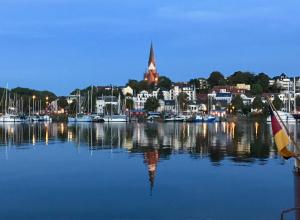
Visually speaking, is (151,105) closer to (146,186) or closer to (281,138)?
(146,186)

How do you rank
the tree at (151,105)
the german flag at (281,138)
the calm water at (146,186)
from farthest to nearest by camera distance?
1. the tree at (151,105)
2. the calm water at (146,186)
3. the german flag at (281,138)

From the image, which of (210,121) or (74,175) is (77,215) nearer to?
(74,175)

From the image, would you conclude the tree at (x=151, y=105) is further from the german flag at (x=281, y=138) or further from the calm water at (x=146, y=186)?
the german flag at (x=281, y=138)

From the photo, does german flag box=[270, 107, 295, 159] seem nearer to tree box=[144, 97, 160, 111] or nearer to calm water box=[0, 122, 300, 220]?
calm water box=[0, 122, 300, 220]

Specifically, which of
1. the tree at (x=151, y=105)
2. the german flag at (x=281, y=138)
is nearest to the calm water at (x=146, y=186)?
the german flag at (x=281, y=138)

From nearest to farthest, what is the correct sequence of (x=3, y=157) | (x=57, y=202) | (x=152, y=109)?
(x=57, y=202)
(x=3, y=157)
(x=152, y=109)

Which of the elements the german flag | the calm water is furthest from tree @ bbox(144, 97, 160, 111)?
the german flag

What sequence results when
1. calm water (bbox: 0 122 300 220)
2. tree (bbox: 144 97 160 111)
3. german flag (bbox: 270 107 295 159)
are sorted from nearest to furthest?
german flag (bbox: 270 107 295 159) < calm water (bbox: 0 122 300 220) < tree (bbox: 144 97 160 111)

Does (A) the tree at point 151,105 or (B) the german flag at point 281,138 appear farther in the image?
(A) the tree at point 151,105

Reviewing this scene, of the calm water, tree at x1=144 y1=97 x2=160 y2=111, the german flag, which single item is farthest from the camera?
tree at x1=144 y1=97 x2=160 y2=111

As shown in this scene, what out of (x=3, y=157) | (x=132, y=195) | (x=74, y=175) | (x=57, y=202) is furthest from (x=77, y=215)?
(x=3, y=157)

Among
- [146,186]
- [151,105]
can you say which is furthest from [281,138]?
[151,105]

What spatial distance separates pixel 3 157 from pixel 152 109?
6266 inches

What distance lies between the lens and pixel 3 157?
121 ft
